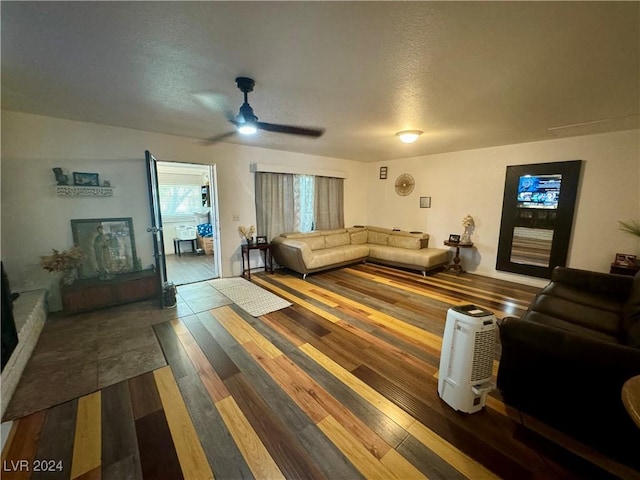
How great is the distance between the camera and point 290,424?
1.63 m

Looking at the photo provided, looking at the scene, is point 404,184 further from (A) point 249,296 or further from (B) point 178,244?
(B) point 178,244

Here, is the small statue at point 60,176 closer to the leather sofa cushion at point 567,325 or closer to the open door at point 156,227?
the open door at point 156,227

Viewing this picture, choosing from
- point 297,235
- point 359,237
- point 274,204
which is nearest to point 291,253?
point 297,235

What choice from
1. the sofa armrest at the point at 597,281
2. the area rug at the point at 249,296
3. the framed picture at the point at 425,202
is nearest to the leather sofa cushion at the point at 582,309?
the sofa armrest at the point at 597,281

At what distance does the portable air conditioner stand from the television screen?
356cm

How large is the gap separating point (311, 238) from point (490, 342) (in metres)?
3.88

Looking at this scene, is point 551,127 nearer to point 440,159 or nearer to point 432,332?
point 440,159

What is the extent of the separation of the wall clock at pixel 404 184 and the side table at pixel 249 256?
3314mm

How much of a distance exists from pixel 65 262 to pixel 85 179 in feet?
3.55

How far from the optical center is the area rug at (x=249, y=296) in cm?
334

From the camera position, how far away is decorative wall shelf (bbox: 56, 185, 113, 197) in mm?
3119

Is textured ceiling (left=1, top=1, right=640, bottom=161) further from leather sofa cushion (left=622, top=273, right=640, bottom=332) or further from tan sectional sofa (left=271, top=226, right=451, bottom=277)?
tan sectional sofa (left=271, top=226, right=451, bottom=277)

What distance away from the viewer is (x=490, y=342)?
168 cm

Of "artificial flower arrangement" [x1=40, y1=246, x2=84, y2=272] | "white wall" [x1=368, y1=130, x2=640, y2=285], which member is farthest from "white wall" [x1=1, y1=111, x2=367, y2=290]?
"white wall" [x1=368, y1=130, x2=640, y2=285]
